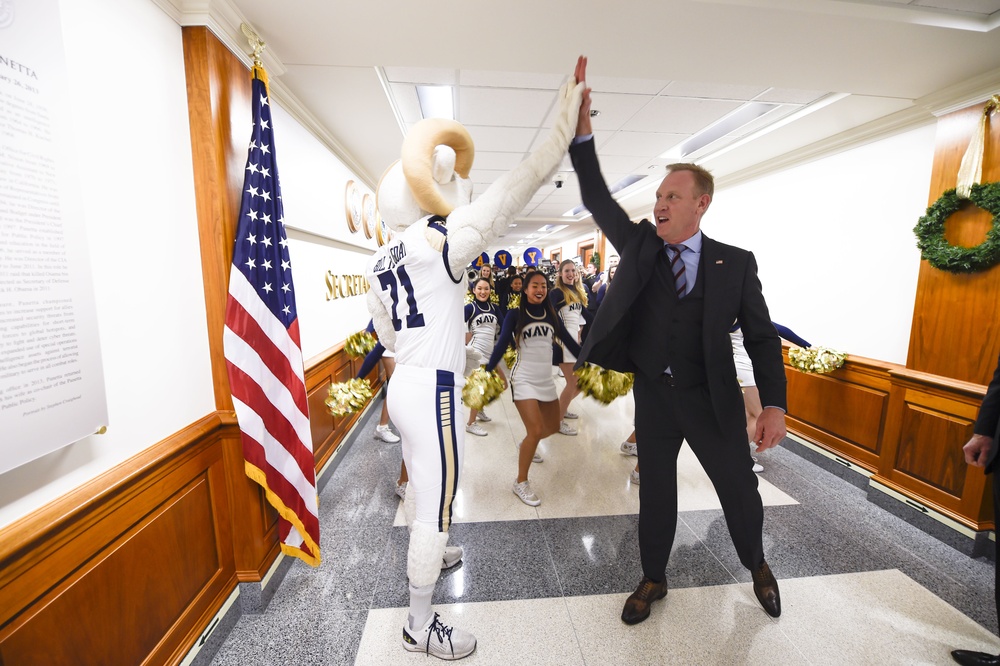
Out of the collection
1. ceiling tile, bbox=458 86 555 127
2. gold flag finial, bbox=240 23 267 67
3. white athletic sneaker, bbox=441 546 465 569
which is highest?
ceiling tile, bbox=458 86 555 127

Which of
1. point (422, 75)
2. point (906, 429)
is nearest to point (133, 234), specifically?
point (422, 75)

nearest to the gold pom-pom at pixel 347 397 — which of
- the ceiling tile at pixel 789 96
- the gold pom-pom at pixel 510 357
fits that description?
the gold pom-pom at pixel 510 357

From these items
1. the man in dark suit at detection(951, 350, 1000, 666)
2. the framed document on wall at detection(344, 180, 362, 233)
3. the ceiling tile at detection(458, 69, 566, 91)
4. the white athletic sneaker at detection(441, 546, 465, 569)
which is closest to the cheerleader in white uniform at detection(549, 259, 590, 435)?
the ceiling tile at detection(458, 69, 566, 91)

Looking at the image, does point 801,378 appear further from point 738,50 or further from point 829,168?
point 738,50

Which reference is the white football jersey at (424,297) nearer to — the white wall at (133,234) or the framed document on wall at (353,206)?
the white wall at (133,234)

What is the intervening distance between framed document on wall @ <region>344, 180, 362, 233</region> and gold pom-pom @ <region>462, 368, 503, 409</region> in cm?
303

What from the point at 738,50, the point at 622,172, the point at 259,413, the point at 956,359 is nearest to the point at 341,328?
the point at 259,413

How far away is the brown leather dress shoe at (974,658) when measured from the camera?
1.74m

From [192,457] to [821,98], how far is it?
5.14 m

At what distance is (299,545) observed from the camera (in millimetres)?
2273

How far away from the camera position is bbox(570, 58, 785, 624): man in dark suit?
175 cm

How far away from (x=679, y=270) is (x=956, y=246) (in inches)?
100

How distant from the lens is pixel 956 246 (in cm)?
273

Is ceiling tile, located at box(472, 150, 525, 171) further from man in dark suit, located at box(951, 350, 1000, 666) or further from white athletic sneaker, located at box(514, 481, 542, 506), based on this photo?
man in dark suit, located at box(951, 350, 1000, 666)
